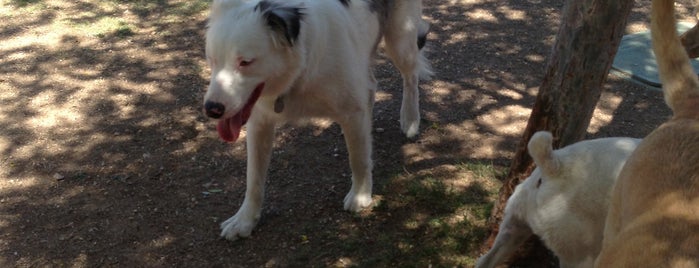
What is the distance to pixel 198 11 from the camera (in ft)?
26.1

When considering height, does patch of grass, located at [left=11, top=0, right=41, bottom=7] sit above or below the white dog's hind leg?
below

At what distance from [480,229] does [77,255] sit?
2296mm

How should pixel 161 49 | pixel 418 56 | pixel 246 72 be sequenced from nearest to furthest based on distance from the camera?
pixel 246 72
pixel 418 56
pixel 161 49

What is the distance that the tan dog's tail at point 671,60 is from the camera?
274 centimetres

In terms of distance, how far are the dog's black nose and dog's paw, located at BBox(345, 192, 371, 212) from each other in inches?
50.3

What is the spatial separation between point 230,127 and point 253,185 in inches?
28.7

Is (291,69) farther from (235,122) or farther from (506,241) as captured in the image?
(506,241)

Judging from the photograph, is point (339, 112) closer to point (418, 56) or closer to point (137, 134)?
point (418, 56)

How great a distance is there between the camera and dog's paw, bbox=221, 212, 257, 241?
4.42 m

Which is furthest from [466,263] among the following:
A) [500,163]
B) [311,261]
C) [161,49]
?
[161,49]

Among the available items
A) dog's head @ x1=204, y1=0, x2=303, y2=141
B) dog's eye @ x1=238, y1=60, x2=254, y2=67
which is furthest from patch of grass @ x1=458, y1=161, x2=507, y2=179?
dog's eye @ x1=238, y1=60, x2=254, y2=67

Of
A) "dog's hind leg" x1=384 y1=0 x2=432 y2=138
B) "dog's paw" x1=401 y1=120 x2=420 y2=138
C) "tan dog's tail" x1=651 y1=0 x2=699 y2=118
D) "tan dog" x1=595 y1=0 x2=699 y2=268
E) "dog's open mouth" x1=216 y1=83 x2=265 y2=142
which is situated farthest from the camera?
"dog's paw" x1=401 y1=120 x2=420 y2=138

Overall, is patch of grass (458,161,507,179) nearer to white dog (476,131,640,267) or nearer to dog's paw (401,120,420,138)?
dog's paw (401,120,420,138)

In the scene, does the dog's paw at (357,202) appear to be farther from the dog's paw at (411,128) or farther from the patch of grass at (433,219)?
the dog's paw at (411,128)
